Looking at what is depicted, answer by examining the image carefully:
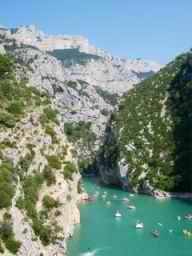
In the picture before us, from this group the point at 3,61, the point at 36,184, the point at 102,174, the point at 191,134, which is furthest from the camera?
the point at 102,174

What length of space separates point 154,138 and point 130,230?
57.7m

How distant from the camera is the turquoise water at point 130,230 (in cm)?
6550

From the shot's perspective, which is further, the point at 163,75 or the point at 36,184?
the point at 163,75

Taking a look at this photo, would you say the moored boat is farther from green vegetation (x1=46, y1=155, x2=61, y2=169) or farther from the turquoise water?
green vegetation (x1=46, y1=155, x2=61, y2=169)

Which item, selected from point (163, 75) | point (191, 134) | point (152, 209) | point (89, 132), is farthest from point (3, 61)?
point (89, 132)

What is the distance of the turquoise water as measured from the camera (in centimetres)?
6550

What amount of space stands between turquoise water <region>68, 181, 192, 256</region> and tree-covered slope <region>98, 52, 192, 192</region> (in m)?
14.5

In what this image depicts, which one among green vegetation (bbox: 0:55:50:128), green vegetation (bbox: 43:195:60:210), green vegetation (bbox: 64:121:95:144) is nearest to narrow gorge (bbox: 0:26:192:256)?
green vegetation (bbox: 43:195:60:210)

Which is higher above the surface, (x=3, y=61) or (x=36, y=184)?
(x=3, y=61)

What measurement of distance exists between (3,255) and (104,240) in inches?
1195

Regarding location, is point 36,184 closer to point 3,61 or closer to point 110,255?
point 110,255

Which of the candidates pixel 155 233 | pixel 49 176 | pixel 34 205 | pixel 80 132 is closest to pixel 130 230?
pixel 155 233

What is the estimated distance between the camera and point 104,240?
70.2 m

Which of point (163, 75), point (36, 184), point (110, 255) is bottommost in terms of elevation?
point (110, 255)
